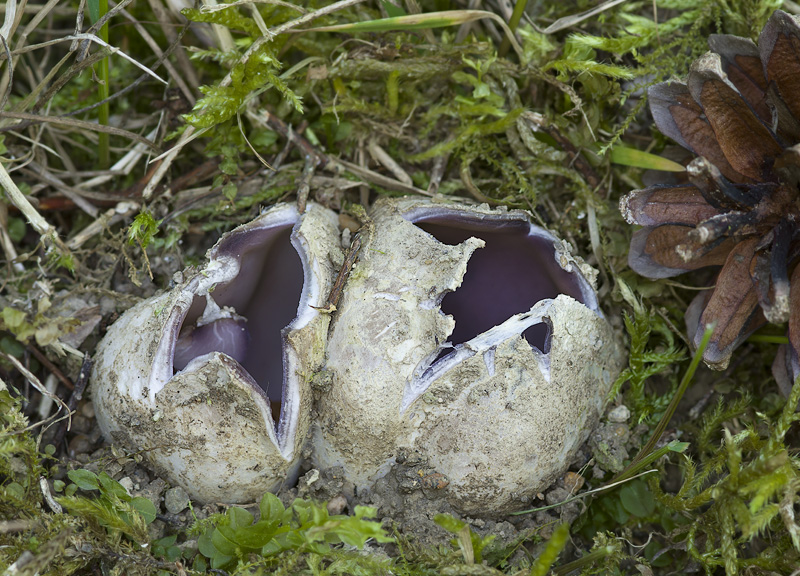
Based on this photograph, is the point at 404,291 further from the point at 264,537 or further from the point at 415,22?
the point at 415,22

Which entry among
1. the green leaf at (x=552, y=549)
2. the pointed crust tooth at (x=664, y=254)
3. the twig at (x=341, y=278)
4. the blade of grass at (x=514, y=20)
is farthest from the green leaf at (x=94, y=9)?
the green leaf at (x=552, y=549)

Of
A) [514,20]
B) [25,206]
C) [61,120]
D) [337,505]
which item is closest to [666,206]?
[514,20]

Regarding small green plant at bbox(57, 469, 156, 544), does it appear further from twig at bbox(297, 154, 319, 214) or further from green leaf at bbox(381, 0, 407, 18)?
green leaf at bbox(381, 0, 407, 18)

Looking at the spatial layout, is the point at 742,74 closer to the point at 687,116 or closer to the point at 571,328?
the point at 687,116

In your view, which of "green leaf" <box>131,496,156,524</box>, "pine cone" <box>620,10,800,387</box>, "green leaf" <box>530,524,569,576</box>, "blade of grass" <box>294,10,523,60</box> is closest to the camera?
"green leaf" <box>530,524,569,576</box>

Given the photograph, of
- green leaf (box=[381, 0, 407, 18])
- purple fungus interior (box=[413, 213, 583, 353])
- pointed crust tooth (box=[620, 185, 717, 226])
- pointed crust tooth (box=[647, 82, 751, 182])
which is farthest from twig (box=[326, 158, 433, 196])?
pointed crust tooth (box=[647, 82, 751, 182])

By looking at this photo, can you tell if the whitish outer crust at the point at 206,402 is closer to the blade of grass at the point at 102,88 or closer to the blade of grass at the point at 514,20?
the blade of grass at the point at 102,88
